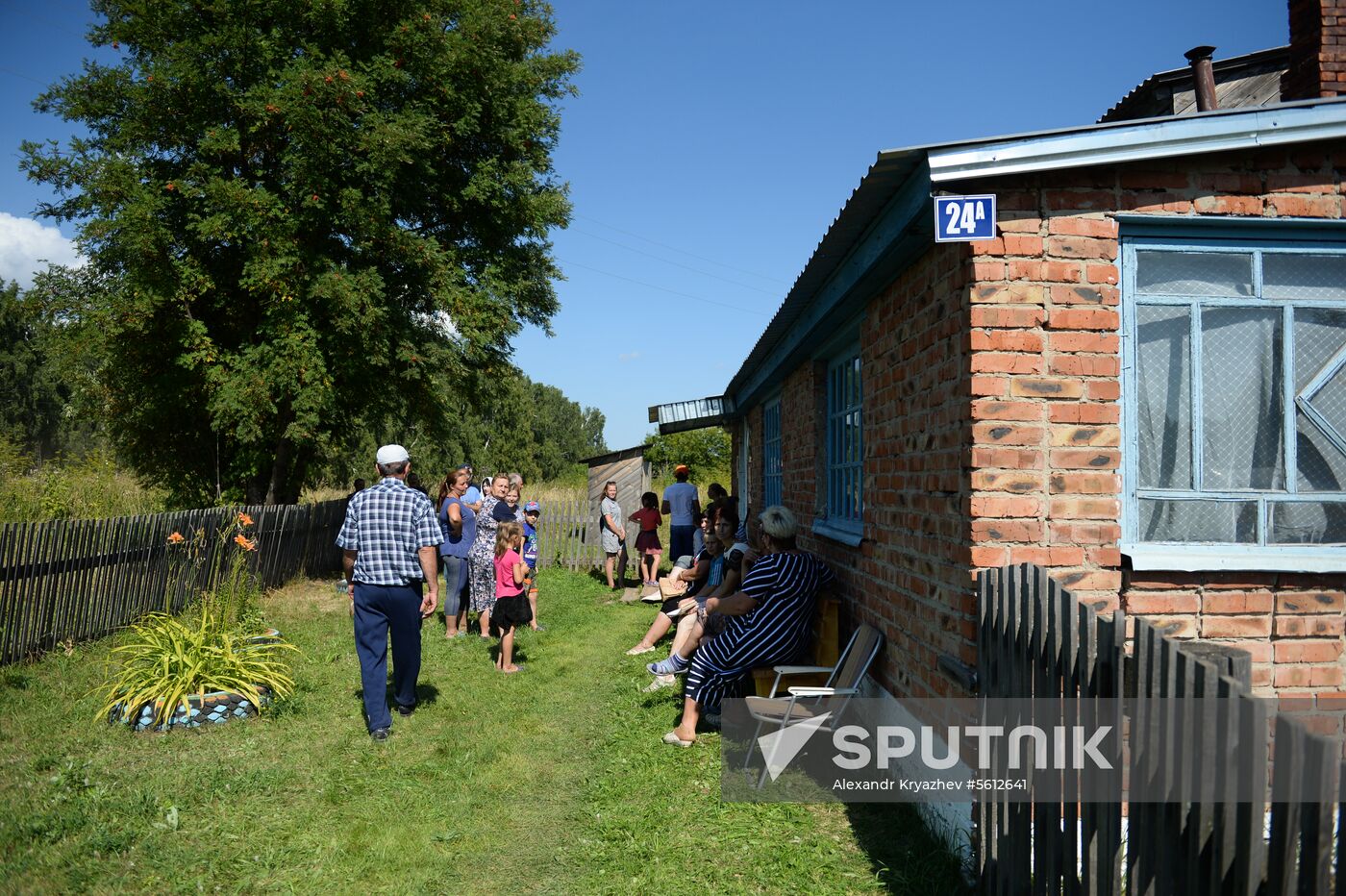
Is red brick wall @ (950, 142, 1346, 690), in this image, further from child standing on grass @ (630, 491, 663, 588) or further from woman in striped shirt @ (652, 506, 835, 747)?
child standing on grass @ (630, 491, 663, 588)

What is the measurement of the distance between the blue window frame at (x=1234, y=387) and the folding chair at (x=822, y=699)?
189 cm

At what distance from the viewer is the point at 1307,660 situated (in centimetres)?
383

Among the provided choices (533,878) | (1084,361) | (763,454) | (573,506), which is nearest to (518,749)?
(533,878)

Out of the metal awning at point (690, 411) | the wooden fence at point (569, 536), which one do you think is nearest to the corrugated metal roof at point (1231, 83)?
the metal awning at point (690, 411)

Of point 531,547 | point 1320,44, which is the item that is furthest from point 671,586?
point 1320,44

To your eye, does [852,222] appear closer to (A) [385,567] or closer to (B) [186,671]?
(A) [385,567]

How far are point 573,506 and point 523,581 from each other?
9.47 meters

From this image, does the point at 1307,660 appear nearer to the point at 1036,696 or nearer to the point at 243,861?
the point at 1036,696

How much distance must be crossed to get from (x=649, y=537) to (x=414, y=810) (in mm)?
9449

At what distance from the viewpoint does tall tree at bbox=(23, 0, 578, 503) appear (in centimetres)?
1452

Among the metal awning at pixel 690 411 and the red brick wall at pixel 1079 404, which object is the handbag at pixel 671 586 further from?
the red brick wall at pixel 1079 404

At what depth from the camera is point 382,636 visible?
624cm

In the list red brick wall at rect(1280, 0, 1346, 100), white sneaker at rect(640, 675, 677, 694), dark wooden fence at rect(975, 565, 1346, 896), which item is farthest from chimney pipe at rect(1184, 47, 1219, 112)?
white sneaker at rect(640, 675, 677, 694)

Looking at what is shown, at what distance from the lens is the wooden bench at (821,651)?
594 centimetres
